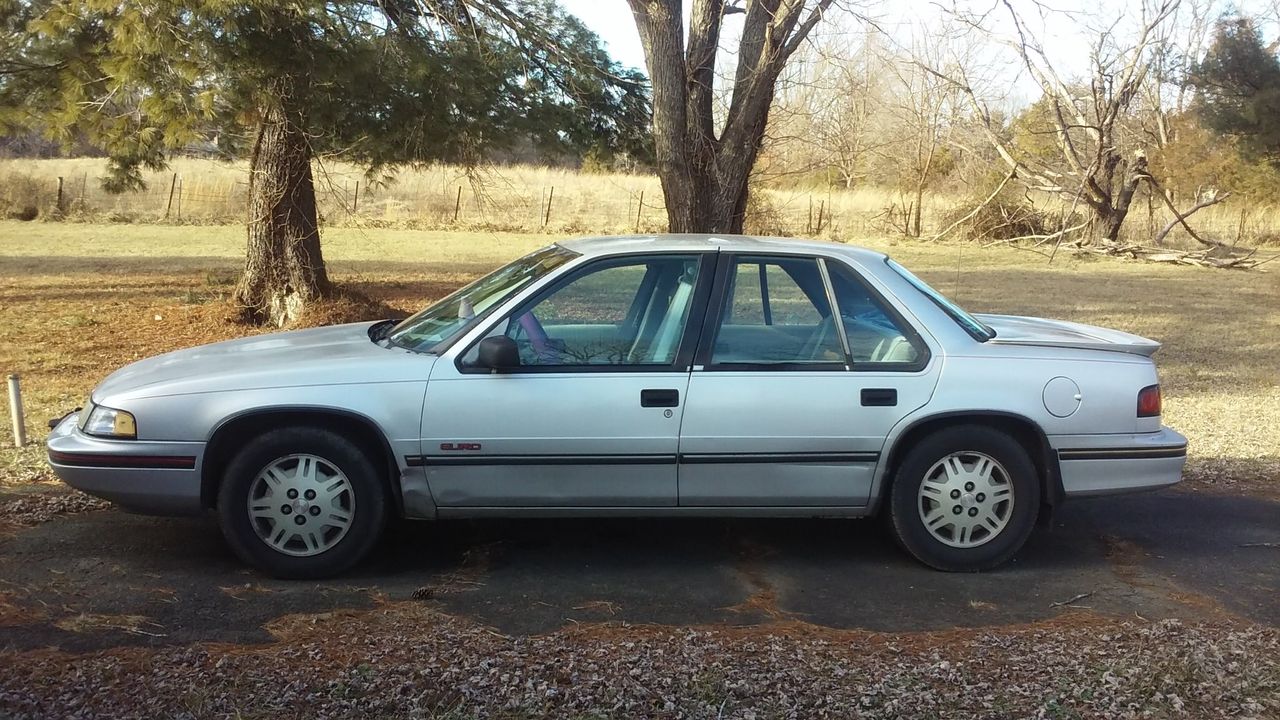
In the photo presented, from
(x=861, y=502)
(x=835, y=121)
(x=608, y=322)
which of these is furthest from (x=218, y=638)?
(x=835, y=121)

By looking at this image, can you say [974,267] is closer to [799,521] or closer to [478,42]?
[478,42]

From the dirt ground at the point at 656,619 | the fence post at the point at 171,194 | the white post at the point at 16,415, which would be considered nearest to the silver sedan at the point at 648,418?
the dirt ground at the point at 656,619

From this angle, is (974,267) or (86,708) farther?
(974,267)

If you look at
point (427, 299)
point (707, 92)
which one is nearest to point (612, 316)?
point (707, 92)

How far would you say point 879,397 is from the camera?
16.3ft

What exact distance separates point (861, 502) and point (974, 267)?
22234 millimetres

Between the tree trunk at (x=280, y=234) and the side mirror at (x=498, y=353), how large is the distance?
343 inches

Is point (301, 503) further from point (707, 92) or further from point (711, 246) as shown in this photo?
point (707, 92)

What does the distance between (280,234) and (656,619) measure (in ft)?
34.4

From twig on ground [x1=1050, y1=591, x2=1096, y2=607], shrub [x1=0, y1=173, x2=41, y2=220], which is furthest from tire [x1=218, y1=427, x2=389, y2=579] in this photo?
shrub [x1=0, y1=173, x2=41, y2=220]

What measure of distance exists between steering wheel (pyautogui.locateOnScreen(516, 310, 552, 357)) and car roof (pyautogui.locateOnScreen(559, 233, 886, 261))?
43 cm

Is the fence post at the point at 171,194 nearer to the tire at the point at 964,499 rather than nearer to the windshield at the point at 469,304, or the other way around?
the windshield at the point at 469,304

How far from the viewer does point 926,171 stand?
33281mm

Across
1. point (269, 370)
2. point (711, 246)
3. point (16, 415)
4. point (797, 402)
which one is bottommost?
point (16, 415)
